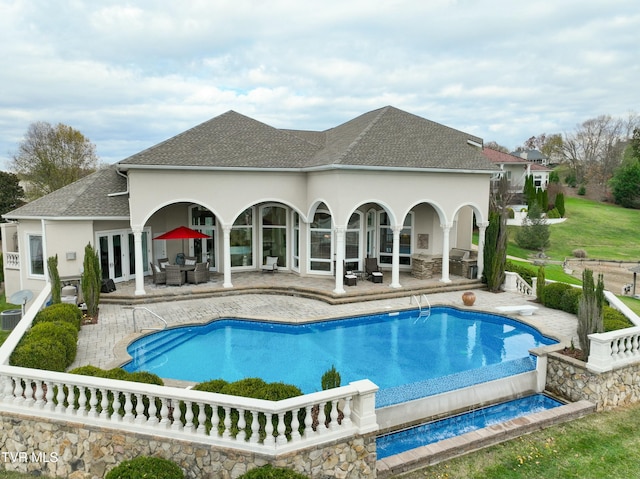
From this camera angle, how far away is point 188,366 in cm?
1127

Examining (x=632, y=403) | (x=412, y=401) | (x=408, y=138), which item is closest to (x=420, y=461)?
(x=412, y=401)

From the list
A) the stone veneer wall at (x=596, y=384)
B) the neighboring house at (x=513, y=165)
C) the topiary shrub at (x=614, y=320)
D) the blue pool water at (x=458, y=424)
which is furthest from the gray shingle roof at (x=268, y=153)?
the neighboring house at (x=513, y=165)

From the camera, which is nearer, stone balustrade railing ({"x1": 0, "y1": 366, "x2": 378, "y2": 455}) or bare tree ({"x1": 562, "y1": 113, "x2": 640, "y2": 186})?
stone balustrade railing ({"x1": 0, "y1": 366, "x2": 378, "y2": 455})

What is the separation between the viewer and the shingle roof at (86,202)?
56.0 feet

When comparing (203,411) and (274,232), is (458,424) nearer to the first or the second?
(203,411)

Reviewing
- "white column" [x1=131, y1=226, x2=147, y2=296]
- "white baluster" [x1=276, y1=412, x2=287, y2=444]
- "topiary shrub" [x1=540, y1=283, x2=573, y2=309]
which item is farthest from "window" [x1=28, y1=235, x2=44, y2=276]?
"topiary shrub" [x1=540, y1=283, x2=573, y2=309]

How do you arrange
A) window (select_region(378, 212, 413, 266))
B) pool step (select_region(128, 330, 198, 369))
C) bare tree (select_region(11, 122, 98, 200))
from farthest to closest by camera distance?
bare tree (select_region(11, 122, 98, 200)), window (select_region(378, 212, 413, 266)), pool step (select_region(128, 330, 198, 369))

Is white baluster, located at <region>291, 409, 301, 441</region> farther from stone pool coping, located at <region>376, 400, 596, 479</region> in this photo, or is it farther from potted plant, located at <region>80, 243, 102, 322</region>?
potted plant, located at <region>80, 243, 102, 322</region>

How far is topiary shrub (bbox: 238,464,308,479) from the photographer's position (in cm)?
567

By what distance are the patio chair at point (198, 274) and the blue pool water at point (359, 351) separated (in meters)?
4.43

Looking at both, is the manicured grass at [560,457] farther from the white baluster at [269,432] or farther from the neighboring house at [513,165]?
the neighboring house at [513,165]

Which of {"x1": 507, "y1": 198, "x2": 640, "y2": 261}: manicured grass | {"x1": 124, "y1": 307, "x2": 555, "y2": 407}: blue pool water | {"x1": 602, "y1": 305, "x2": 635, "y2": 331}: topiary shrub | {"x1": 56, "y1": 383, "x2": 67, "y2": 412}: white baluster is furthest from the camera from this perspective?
{"x1": 507, "y1": 198, "x2": 640, "y2": 261}: manicured grass

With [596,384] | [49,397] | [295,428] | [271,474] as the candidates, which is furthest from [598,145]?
[49,397]

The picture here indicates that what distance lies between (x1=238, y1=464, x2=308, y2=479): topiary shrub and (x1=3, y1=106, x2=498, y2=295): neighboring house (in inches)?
454
